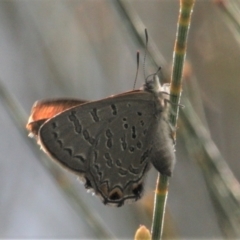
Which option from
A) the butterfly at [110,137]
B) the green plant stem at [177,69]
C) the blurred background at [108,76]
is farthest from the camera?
the blurred background at [108,76]

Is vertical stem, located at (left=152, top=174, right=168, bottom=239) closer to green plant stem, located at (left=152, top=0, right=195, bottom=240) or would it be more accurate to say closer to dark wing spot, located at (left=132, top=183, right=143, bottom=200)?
green plant stem, located at (left=152, top=0, right=195, bottom=240)

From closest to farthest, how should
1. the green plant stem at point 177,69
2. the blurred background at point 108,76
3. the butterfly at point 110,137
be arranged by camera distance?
the green plant stem at point 177,69 → the butterfly at point 110,137 → the blurred background at point 108,76

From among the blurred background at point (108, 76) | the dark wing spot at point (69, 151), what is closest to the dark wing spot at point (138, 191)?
the dark wing spot at point (69, 151)

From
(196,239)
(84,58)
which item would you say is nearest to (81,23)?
(84,58)

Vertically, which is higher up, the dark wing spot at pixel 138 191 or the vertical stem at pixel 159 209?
the vertical stem at pixel 159 209

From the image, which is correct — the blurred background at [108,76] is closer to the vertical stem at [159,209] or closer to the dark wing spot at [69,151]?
the dark wing spot at [69,151]

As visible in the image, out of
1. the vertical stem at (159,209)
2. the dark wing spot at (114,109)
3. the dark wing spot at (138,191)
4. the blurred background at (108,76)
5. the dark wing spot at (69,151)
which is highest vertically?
the dark wing spot at (114,109)

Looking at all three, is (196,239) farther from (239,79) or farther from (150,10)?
(150,10)

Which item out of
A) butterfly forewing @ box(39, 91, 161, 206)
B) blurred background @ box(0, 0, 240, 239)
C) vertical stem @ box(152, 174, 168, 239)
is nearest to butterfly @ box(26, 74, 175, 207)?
butterfly forewing @ box(39, 91, 161, 206)

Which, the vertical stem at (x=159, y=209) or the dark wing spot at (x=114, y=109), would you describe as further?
the dark wing spot at (x=114, y=109)
